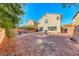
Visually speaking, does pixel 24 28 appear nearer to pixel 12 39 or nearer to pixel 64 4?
pixel 12 39

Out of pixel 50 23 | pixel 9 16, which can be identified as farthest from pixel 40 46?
pixel 9 16

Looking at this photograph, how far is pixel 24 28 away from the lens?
2184 millimetres

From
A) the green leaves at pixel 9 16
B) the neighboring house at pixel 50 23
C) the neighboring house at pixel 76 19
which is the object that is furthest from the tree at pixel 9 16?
the neighboring house at pixel 76 19

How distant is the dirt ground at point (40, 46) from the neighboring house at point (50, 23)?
0.22 feet

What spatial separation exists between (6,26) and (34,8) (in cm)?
32

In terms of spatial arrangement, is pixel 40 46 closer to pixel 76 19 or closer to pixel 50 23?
pixel 50 23

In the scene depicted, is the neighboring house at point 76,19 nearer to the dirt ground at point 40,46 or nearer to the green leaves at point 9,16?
the dirt ground at point 40,46

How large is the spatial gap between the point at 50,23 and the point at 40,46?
24 centimetres

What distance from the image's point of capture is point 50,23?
7.16 ft

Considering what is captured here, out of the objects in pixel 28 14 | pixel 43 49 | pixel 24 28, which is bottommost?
pixel 43 49

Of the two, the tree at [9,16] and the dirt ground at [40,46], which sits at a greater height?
the tree at [9,16]

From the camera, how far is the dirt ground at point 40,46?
2.16 m

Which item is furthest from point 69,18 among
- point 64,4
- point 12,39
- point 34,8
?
point 12,39

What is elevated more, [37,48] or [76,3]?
[76,3]
